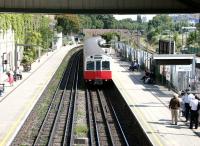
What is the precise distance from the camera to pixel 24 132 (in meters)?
21.5

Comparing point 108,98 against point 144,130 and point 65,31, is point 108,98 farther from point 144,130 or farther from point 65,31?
point 65,31

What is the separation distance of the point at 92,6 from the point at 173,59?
7.00m

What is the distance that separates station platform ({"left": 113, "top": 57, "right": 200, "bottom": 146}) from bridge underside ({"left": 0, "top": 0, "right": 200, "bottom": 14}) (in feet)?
15.3

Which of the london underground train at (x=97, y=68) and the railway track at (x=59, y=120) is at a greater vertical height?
the london underground train at (x=97, y=68)

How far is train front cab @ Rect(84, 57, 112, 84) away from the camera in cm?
3775

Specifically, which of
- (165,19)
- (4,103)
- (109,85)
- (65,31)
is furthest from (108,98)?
(165,19)

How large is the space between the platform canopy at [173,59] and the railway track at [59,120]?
207 inches

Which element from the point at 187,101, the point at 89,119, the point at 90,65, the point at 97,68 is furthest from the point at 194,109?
the point at 90,65

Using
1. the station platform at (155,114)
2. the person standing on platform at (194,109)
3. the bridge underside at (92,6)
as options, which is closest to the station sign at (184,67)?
the station platform at (155,114)

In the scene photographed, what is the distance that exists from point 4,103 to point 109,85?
1321cm

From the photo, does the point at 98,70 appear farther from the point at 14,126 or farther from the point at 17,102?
the point at 14,126

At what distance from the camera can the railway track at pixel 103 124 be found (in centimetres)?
2018

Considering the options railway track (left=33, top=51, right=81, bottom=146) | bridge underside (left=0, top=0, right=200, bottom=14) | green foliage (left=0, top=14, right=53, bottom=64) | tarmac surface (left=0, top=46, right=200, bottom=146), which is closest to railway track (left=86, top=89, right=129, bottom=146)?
railway track (left=33, top=51, right=81, bottom=146)

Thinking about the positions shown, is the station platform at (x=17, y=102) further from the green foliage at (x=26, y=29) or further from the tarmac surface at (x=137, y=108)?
the green foliage at (x=26, y=29)
